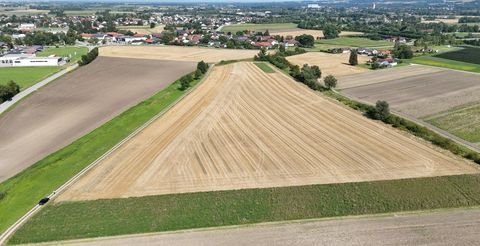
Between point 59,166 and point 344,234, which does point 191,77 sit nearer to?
point 59,166

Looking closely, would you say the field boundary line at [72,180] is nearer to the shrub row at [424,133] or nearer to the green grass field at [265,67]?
the shrub row at [424,133]

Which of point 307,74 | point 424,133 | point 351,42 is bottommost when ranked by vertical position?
point 424,133

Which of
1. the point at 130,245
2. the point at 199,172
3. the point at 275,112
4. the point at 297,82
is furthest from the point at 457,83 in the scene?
the point at 130,245

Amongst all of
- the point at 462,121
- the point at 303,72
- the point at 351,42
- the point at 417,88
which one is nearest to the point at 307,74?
the point at 303,72

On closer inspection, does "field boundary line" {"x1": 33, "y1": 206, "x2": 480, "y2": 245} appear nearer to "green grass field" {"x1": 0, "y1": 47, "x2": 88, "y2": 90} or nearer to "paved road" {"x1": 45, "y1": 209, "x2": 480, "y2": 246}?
"paved road" {"x1": 45, "y1": 209, "x2": 480, "y2": 246}

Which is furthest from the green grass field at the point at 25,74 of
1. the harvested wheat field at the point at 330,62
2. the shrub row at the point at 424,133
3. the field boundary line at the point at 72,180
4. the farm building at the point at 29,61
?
the shrub row at the point at 424,133

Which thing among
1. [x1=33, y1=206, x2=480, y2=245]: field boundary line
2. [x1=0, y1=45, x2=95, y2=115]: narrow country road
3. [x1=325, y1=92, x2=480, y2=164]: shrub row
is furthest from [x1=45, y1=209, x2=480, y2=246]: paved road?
[x1=0, y1=45, x2=95, y2=115]: narrow country road
